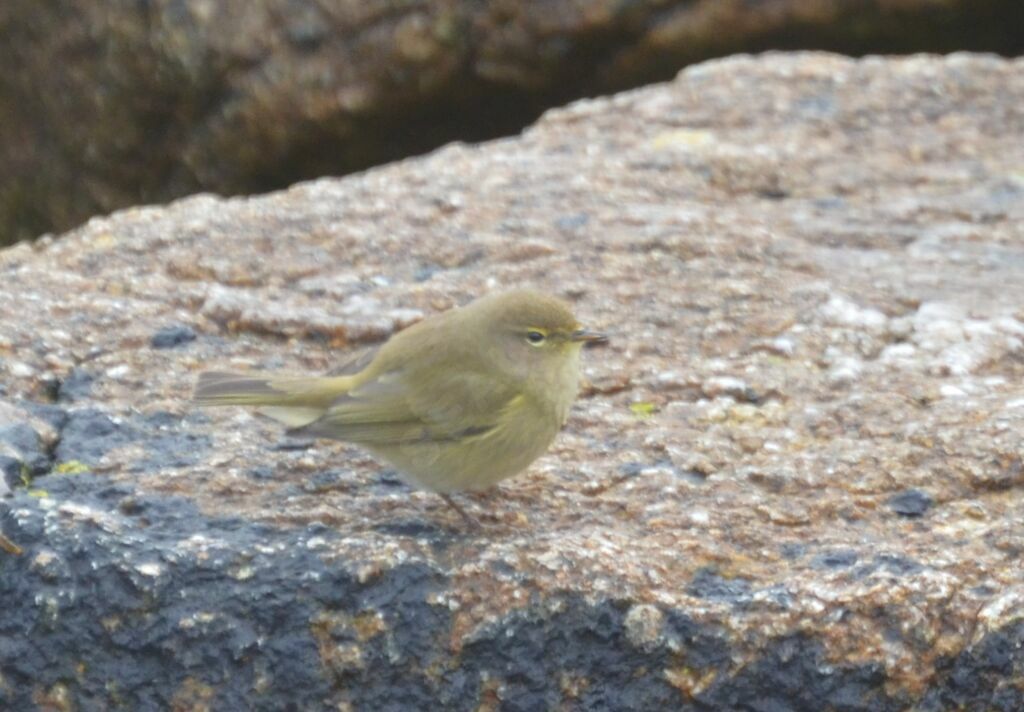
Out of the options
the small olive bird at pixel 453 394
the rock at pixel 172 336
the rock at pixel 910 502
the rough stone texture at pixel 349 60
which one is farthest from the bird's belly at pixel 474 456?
the rough stone texture at pixel 349 60

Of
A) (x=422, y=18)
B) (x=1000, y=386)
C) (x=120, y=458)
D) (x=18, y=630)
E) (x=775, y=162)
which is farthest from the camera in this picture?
(x=422, y=18)

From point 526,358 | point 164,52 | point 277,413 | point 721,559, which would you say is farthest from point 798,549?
point 164,52

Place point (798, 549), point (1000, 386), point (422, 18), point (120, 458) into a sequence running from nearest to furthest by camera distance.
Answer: point (798, 549)
point (120, 458)
point (1000, 386)
point (422, 18)

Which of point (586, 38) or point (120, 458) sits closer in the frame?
point (120, 458)

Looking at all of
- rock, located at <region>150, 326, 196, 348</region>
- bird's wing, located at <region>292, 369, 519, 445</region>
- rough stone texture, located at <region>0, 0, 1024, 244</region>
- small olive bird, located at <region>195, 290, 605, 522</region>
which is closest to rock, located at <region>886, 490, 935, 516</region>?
small olive bird, located at <region>195, 290, 605, 522</region>

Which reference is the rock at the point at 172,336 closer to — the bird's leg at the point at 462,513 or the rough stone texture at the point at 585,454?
the rough stone texture at the point at 585,454

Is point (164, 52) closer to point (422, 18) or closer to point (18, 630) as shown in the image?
point (422, 18)

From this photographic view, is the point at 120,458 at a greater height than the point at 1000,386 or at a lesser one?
greater
